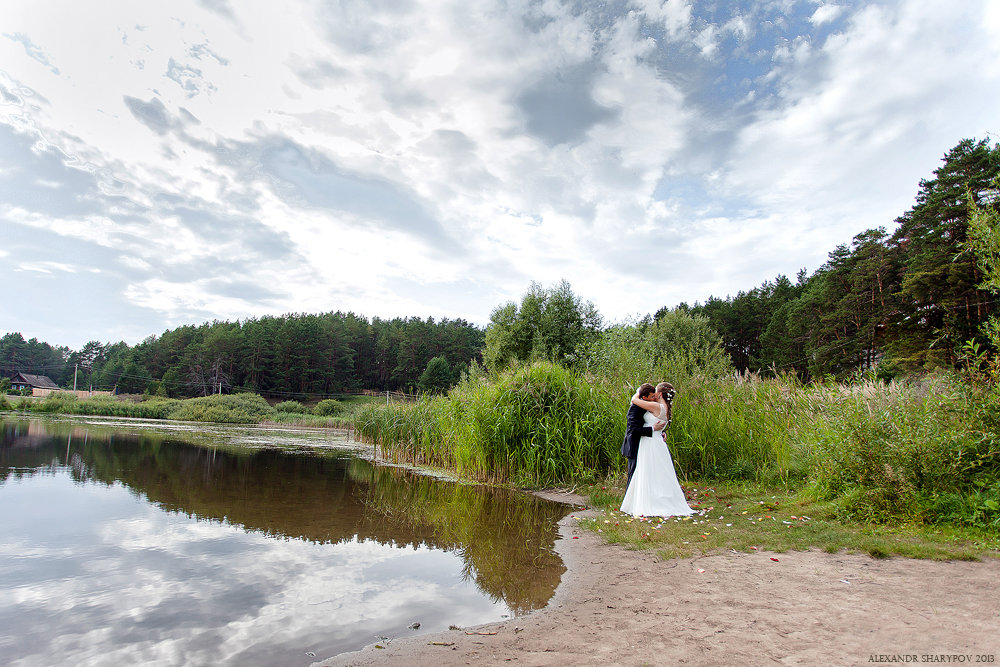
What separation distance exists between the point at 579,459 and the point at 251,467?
31.2 ft

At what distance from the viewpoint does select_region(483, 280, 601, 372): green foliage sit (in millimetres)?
34625

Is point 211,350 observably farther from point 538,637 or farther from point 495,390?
point 538,637

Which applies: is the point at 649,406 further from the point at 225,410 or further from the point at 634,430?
the point at 225,410

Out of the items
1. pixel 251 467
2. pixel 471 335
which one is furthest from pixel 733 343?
pixel 251 467

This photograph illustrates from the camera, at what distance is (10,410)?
40031 millimetres

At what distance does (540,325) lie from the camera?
1394 inches

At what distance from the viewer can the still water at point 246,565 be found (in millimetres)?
3768

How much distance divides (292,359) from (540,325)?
51.3 metres

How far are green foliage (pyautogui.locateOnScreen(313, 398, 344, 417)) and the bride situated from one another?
1835 inches

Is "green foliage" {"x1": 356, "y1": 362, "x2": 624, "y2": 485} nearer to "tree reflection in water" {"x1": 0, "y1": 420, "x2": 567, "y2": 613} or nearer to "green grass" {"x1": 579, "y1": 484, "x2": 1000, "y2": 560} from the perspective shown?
"tree reflection in water" {"x1": 0, "y1": 420, "x2": 567, "y2": 613}

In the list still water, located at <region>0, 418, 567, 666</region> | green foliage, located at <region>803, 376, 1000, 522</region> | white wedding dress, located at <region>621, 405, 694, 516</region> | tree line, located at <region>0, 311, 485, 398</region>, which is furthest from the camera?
tree line, located at <region>0, 311, 485, 398</region>

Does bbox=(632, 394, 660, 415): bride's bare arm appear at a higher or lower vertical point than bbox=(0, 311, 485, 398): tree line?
lower

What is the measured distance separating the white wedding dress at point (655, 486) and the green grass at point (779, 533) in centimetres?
24

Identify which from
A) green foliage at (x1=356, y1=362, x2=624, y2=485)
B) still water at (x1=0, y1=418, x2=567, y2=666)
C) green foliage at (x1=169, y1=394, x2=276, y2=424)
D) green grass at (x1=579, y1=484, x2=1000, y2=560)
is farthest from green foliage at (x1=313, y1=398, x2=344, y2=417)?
green grass at (x1=579, y1=484, x2=1000, y2=560)
